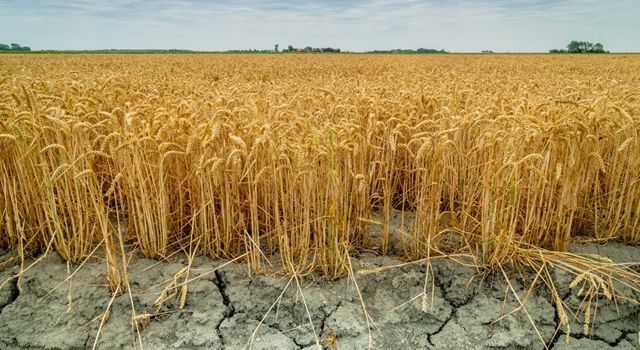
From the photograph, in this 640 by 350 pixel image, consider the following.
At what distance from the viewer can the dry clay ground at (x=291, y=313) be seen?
88.8 inches

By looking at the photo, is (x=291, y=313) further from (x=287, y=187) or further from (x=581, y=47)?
(x=581, y=47)

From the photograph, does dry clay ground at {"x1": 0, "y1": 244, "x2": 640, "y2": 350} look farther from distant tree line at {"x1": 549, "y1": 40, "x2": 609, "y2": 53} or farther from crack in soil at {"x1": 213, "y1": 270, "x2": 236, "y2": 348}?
distant tree line at {"x1": 549, "y1": 40, "x2": 609, "y2": 53}

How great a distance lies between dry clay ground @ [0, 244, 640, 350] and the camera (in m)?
2.26

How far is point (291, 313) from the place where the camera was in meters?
2.41

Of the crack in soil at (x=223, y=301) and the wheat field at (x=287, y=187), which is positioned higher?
the wheat field at (x=287, y=187)

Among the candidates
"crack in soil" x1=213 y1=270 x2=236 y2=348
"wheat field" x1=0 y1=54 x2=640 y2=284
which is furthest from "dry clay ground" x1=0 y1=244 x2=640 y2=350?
"wheat field" x1=0 y1=54 x2=640 y2=284

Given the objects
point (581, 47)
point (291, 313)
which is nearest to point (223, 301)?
point (291, 313)

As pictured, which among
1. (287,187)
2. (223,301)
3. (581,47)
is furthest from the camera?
(581,47)

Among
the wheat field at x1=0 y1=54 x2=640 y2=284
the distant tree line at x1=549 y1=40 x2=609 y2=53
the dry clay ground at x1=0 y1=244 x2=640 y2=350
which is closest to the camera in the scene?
the dry clay ground at x1=0 y1=244 x2=640 y2=350

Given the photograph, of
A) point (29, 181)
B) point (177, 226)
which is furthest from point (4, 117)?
point (177, 226)

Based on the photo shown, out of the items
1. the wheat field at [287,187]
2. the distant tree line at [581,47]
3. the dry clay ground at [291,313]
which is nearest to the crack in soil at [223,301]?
the dry clay ground at [291,313]

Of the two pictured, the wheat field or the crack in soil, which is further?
the wheat field

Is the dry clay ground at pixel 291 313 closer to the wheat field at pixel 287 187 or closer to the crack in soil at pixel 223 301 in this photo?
the crack in soil at pixel 223 301

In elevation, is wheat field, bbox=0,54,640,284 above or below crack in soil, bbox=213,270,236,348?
above
